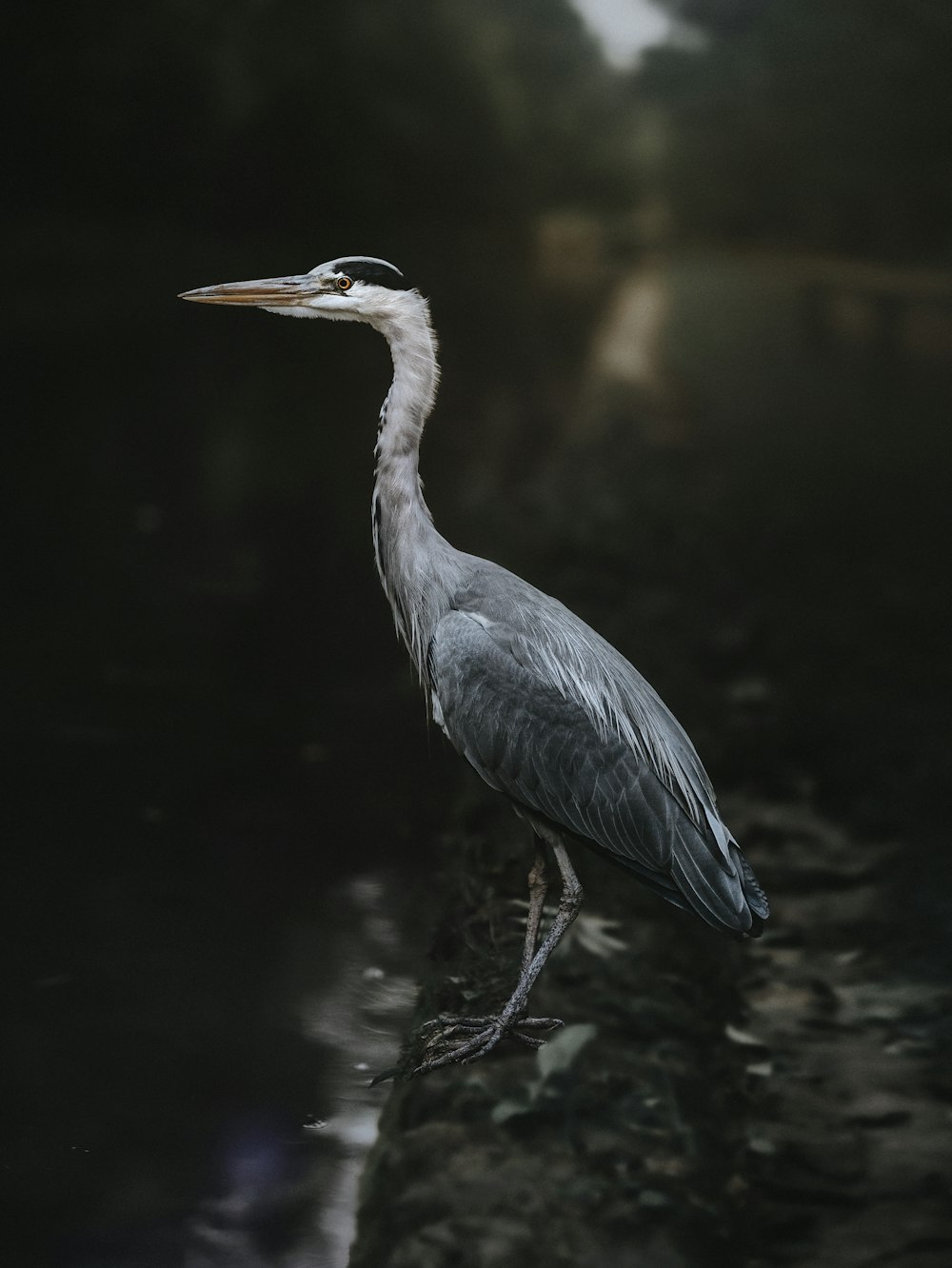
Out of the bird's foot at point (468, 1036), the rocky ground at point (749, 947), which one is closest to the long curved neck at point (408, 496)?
the bird's foot at point (468, 1036)

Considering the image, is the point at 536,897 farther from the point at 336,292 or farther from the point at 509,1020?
the point at 336,292

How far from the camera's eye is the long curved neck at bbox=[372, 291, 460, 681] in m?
2.43

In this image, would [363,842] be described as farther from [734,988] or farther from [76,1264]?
[76,1264]

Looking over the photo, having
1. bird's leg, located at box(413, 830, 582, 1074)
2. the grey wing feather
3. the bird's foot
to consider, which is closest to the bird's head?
the grey wing feather

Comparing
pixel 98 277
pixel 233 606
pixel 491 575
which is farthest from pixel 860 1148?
pixel 98 277

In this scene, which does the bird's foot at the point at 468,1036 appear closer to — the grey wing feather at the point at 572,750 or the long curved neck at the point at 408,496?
the grey wing feather at the point at 572,750

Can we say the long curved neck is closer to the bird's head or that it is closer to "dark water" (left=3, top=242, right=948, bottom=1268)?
the bird's head

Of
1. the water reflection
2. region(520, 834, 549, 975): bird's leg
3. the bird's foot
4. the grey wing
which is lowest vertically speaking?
the water reflection

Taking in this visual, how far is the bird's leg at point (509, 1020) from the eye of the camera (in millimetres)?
2322

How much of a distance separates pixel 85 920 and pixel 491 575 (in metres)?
1.73

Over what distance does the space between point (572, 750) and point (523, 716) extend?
0.37ft

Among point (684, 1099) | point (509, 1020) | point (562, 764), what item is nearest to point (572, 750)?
point (562, 764)

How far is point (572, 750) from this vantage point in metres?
2.44

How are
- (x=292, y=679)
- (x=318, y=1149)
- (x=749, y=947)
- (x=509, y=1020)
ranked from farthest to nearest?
(x=292, y=679), (x=749, y=947), (x=318, y=1149), (x=509, y=1020)
